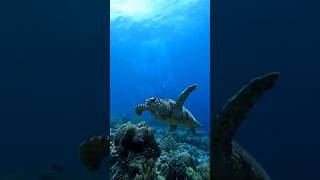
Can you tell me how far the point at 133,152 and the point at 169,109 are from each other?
59.9 inches

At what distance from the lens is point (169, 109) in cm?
776

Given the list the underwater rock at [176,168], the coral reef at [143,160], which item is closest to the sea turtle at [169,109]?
the coral reef at [143,160]

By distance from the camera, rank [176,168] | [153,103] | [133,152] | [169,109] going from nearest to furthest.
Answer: [176,168]
[133,152]
[153,103]
[169,109]

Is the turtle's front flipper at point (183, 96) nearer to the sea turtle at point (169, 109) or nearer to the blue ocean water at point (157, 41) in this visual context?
the sea turtle at point (169, 109)

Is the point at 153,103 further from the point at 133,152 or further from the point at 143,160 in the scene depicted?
the point at 143,160

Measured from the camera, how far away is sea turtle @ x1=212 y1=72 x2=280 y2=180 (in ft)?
15.9

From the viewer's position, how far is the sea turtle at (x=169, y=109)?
7.61 metres

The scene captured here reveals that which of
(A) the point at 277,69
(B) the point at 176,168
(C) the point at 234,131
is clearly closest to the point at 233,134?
(C) the point at 234,131

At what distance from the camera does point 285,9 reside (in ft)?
95.5
